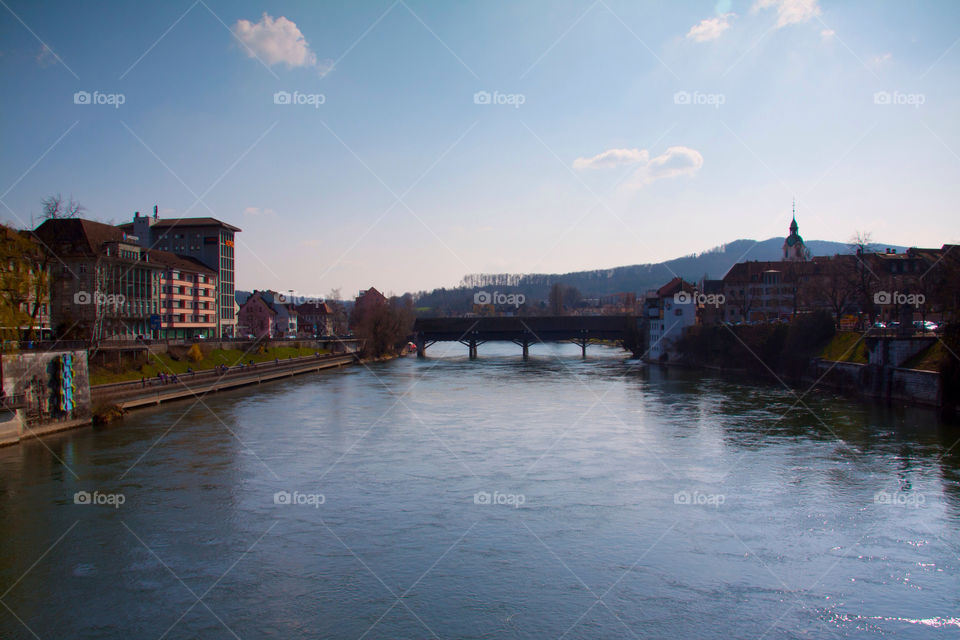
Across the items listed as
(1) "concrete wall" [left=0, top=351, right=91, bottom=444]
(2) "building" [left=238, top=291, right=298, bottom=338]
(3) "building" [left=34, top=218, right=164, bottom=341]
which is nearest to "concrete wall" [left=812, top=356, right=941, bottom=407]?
(1) "concrete wall" [left=0, top=351, right=91, bottom=444]

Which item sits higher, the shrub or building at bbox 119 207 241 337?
building at bbox 119 207 241 337

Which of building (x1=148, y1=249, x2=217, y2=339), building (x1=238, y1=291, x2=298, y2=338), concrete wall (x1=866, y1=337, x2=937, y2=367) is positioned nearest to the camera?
concrete wall (x1=866, y1=337, x2=937, y2=367)

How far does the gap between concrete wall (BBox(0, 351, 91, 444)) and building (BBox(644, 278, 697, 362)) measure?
64121 millimetres

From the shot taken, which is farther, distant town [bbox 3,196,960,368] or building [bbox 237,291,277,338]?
building [bbox 237,291,277,338]

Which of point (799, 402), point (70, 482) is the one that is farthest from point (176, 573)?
point (799, 402)

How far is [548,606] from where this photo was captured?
13.3 meters

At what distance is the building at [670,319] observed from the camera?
82.9 meters

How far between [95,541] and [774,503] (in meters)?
18.8

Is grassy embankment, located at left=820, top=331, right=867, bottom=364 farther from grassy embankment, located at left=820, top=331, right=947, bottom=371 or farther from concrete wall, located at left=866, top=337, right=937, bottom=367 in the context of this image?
concrete wall, located at left=866, top=337, right=937, bottom=367

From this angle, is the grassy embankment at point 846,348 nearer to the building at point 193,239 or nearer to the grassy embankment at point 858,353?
the grassy embankment at point 858,353

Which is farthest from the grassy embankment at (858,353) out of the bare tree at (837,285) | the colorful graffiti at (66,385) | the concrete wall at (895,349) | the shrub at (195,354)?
the shrub at (195,354)

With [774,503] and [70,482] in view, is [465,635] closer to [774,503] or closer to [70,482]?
[774,503]

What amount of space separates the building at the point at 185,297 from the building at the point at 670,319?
54443 mm

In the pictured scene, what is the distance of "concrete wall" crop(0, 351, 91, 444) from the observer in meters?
29.4
